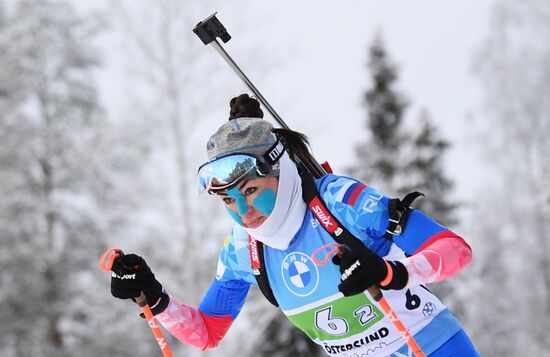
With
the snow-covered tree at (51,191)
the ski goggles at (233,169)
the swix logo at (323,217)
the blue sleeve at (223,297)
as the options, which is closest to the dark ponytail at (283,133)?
the ski goggles at (233,169)

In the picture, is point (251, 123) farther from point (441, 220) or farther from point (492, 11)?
point (492, 11)

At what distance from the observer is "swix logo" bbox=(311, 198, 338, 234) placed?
273 centimetres

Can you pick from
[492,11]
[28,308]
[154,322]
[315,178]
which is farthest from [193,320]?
[492,11]

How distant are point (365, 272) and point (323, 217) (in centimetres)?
47

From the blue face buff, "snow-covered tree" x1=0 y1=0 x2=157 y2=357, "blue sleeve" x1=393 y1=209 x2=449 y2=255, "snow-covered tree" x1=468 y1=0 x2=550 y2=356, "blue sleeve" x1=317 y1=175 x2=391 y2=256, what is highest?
"snow-covered tree" x1=0 y1=0 x2=157 y2=357

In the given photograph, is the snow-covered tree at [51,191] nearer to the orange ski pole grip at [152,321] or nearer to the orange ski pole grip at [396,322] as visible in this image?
the orange ski pole grip at [152,321]

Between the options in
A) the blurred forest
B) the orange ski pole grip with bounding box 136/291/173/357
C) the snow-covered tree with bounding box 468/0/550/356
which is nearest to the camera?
the orange ski pole grip with bounding box 136/291/173/357

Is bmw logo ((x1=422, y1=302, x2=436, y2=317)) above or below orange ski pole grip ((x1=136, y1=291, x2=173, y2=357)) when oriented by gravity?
below

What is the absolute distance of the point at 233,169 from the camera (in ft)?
9.20

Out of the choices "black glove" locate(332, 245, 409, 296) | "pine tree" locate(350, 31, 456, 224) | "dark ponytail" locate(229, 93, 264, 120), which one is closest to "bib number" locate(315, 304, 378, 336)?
"black glove" locate(332, 245, 409, 296)

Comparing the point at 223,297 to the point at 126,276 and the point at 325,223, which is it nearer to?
the point at 126,276

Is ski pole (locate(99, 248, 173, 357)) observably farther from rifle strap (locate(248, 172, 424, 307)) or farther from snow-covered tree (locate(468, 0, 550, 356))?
snow-covered tree (locate(468, 0, 550, 356))

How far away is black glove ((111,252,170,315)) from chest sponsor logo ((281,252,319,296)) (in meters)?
0.56

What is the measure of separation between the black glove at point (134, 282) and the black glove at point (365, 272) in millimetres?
960
